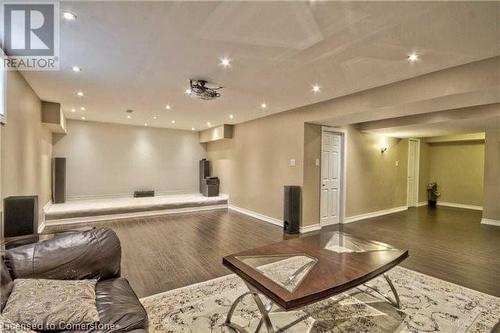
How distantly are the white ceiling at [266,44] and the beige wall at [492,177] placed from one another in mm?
4299

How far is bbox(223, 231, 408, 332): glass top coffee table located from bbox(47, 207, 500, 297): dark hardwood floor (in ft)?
3.32

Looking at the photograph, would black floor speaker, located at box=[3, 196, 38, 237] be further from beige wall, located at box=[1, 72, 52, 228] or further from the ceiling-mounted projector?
the ceiling-mounted projector

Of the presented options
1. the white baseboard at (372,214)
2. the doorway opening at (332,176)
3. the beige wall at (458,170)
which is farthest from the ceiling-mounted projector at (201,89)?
the beige wall at (458,170)

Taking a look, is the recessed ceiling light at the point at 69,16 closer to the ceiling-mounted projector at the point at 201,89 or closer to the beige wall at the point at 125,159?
the ceiling-mounted projector at the point at 201,89

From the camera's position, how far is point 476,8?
5.61 ft

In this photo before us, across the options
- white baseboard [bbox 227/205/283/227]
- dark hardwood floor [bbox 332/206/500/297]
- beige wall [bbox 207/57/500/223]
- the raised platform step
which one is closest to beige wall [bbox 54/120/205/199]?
the raised platform step

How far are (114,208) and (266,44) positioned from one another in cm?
540

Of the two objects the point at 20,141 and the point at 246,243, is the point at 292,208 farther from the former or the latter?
the point at 20,141

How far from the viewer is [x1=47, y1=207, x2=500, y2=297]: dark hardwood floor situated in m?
2.90

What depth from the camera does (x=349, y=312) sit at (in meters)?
2.20

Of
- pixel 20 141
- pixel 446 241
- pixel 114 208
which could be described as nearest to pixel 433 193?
pixel 446 241

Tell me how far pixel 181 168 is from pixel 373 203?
6.09 meters

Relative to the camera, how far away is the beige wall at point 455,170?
7.33 metres

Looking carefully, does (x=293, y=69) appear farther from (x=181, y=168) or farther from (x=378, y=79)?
(x=181, y=168)
